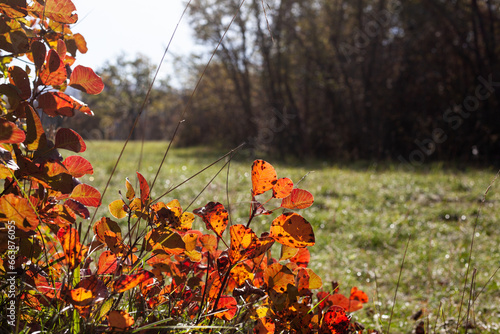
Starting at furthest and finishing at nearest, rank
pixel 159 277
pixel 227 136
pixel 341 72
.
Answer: pixel 227 136
pixel 341 72
pixel 159 277

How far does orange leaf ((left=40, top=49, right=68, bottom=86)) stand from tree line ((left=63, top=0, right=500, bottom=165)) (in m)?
7.14

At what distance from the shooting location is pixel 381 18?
31.9 feet

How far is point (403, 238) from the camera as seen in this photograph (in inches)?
142

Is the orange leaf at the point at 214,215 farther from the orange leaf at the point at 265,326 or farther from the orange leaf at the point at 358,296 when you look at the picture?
the orange leaf at the point at 358,296

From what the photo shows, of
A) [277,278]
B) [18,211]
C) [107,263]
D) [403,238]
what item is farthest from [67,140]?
[403,238]

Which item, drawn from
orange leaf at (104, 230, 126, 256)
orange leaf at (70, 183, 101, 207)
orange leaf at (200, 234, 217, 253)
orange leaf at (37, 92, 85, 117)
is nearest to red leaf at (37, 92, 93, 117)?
orange leaf at (37, 92, 85, 117)

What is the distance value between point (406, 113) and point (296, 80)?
12.1 ft

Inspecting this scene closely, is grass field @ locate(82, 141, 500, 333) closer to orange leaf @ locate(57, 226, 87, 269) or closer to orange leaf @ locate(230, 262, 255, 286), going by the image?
orange leaf @ locate(230, 262, 255, 286)

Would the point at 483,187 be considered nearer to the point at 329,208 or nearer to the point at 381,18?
the point at 329,208

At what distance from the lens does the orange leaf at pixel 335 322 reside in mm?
761

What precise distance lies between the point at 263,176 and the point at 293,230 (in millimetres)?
117

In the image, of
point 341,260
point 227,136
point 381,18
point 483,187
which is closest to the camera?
point 341,260

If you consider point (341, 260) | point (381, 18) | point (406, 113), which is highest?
point (381, 18)

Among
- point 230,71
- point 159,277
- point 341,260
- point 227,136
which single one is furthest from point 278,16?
point 159,277
